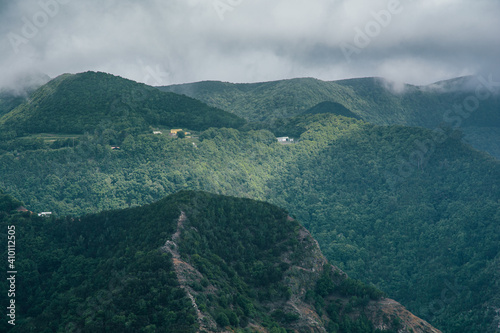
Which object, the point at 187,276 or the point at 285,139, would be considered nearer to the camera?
the point at 187,276

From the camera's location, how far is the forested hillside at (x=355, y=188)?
98875 millimetres

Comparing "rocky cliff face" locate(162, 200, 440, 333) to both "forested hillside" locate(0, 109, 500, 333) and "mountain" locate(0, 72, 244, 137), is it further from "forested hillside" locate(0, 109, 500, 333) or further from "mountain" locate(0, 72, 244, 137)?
"mountain" locate(0, 72, 244, 137)

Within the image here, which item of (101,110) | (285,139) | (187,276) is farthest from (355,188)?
(187,276)

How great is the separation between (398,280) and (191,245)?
186ft

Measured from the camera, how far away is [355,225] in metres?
123

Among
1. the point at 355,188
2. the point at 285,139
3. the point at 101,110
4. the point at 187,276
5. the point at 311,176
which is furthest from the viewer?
the point at 285,139

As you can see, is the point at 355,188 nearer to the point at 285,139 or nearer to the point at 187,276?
the point at 285,139

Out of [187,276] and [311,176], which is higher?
[311,176]

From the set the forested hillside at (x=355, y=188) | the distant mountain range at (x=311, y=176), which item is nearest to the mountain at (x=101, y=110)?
the distant mountain range at (x=311, y=176)

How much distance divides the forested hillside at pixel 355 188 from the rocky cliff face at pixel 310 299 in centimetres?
2493

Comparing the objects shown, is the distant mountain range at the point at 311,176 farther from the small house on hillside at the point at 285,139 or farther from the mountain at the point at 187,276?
the mountain at the point at 187,276

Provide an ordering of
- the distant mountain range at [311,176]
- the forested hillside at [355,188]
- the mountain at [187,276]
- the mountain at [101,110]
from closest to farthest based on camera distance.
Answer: the mountain at [187,276], the forested hillside at [355,188], the distant mountain range at [311,176], the mountain at [101,110]

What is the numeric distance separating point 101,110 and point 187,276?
9673 centimetres

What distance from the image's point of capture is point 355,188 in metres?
140
